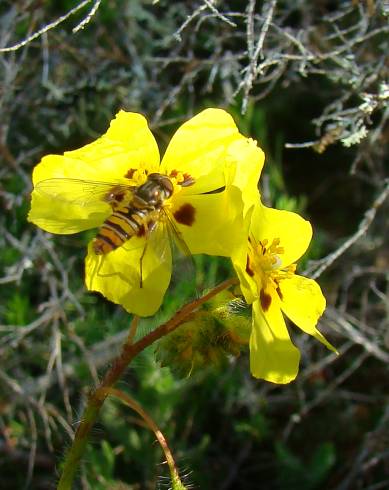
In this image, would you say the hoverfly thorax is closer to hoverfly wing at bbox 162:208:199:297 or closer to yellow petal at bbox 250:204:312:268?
hoverfly wing at bbox 162:208:199:297

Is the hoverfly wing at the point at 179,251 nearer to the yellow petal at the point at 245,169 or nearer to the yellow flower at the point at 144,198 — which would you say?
the yellow flower at the point at 144,198

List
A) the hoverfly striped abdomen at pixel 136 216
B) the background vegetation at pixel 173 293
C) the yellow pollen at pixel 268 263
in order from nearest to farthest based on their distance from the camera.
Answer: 1. the hoverfly striped abdomen at pixel 136 216
2. the yellow pollen at pixel 268 263
3. the background vegetation at pixel 173 293

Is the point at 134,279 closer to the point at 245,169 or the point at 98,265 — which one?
the point at 98,265

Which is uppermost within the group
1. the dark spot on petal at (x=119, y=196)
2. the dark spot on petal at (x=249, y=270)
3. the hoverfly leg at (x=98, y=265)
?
the dark spot on petal at (x=119, y=196)

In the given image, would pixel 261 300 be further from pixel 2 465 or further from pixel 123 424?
pixel 2 465

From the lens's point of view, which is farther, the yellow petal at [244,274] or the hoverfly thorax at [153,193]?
the hoverfly thorax at [153,193]

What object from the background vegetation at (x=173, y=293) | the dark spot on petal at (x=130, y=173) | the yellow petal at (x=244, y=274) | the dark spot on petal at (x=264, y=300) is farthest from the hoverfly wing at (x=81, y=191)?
the background vegetation at (x=173, y=293)

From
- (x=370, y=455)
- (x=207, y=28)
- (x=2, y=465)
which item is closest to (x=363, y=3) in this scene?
(x=207, y=28)

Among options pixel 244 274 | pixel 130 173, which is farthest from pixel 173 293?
pixel 244 274

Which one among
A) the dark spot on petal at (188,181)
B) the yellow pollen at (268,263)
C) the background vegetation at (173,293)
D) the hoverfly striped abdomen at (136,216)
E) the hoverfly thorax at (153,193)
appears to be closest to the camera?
the hoverfly striped abdomen at (136,216)
